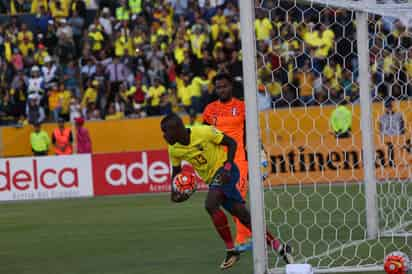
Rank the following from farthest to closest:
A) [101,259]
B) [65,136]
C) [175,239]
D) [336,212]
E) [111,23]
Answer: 1. [111,23]
2. [65,136]
3. [336,212]
4. [175,239]
5. [101,259]

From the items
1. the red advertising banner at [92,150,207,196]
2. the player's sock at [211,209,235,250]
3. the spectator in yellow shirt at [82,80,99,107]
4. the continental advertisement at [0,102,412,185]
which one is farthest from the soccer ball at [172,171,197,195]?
the spectator in yellow shirt at [82,80,99,107]

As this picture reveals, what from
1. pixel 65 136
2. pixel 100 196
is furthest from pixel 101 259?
pixel 65 136

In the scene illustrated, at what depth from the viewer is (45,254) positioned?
12.3 metres

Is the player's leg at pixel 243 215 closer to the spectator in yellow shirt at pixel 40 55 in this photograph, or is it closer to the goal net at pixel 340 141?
the goal net at pixel 340 141

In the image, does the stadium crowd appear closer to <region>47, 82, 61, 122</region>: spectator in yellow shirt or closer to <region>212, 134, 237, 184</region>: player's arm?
<region>47, 82, 61, 122</region>: spectator in yellow shirt

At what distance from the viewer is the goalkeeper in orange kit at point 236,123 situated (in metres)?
11.1

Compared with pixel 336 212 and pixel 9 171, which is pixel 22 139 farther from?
pixel 336 212

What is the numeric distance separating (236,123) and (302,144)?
418 inches

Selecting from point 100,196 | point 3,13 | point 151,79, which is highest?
point 3,13

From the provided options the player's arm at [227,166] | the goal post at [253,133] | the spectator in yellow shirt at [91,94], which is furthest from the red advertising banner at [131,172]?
the goal post at [253,133]

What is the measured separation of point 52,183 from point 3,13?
8.83 meters

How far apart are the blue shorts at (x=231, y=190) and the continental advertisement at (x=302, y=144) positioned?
202 inches

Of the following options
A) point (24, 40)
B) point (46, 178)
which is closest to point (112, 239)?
point (46, 178)

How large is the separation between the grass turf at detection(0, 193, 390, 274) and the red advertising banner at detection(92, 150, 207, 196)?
63.9 inches
